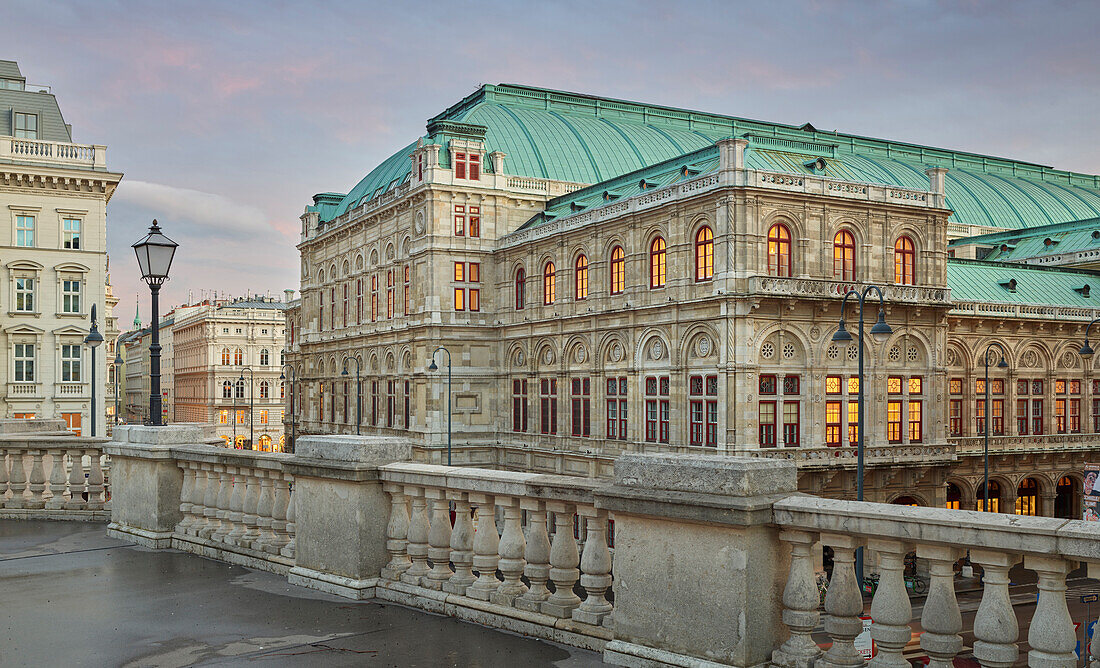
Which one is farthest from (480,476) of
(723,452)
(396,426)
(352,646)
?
(396,426)

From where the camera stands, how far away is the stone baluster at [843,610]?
593cm

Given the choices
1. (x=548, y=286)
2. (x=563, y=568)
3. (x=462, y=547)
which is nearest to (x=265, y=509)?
(x=462, y=547)

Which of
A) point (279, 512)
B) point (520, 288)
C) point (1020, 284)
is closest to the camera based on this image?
point (279, 512)

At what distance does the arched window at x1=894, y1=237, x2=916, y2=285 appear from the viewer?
46.3m

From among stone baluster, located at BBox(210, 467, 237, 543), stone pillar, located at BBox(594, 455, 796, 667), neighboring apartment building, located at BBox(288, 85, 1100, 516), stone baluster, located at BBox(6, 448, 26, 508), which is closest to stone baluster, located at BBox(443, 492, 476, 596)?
stone pillar, located at BBox(594, 455, 796, 667)

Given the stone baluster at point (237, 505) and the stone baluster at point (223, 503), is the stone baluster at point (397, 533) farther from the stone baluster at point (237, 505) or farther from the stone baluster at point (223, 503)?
the stone baluster at point (223, 503)

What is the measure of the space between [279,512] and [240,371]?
118 metres

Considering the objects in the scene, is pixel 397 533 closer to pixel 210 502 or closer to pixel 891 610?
pixel 210 502

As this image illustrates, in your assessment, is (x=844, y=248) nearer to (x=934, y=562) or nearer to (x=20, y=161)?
(x=934, y=562)

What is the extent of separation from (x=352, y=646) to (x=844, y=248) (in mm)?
40505

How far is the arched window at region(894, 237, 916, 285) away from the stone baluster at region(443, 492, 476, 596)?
41451 mm

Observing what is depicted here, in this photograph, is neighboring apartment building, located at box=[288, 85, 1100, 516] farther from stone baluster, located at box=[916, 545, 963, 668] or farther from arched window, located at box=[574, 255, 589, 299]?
stone baluster, located at box=[916, 545, 963, 668]

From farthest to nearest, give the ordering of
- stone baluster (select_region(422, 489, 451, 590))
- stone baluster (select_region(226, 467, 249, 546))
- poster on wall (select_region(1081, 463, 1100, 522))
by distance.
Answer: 1. poster on wall (select_region(1081, 463, 1100, 522))
2. stone baluster (select_region(226, 467, 249, 546))
3. stone baluster (select_region(422, 489, 451, 590))

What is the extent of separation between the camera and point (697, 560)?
254 inches
